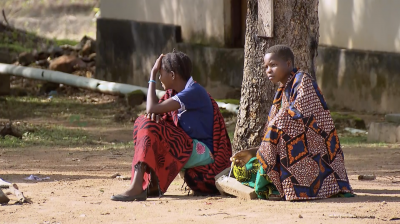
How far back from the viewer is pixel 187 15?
12422mm

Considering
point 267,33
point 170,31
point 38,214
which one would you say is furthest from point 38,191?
point 170,31

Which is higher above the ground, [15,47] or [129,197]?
[15,47]

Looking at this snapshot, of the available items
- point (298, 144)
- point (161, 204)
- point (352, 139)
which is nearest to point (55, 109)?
point (352, 139)

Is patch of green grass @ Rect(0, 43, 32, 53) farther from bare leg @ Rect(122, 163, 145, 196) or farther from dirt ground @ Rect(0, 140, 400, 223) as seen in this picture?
bare leg @ Rect(122, 163, 145, 196)

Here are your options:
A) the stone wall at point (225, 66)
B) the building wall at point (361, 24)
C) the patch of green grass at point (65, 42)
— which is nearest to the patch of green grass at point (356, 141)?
the stone wall at point (225, 66)

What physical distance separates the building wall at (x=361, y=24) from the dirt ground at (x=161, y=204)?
3.39 m

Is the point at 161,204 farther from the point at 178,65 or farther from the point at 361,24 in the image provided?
the point at 361,24

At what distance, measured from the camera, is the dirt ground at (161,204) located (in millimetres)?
4168

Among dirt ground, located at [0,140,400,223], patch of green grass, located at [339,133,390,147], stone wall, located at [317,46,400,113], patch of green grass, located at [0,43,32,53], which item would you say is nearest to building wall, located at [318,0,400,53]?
stone wall, located at [317,46,400,113]

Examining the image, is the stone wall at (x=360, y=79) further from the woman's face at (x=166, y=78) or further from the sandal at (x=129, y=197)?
the sandal at (x=129, y=197)

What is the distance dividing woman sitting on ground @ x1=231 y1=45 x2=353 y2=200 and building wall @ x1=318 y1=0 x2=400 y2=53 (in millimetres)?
5276

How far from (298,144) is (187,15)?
8.14 m

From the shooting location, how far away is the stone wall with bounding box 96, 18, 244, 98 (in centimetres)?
1184

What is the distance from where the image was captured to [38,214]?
4.39m
